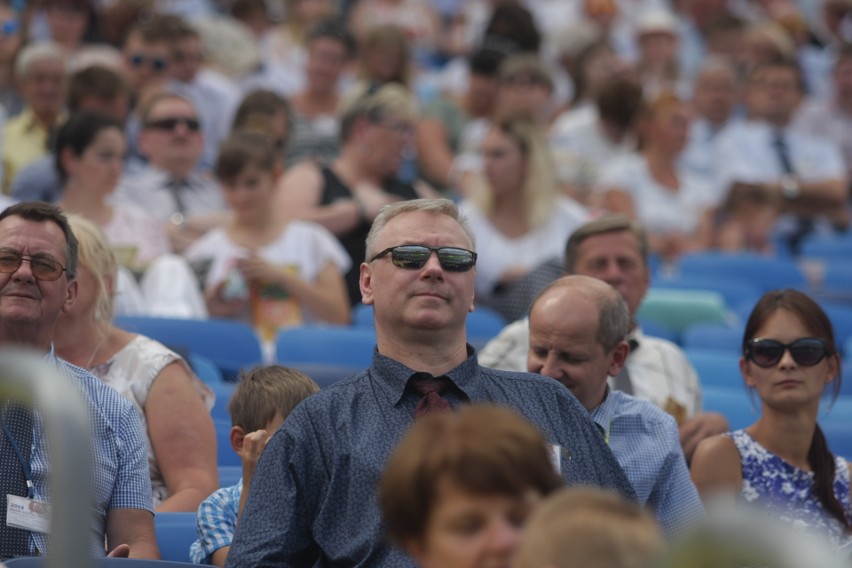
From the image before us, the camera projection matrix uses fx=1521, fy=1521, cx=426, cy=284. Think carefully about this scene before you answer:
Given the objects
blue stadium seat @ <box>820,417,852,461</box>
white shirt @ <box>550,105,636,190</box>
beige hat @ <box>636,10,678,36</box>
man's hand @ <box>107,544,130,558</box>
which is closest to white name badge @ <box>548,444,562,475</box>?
man's hand @ <box>107,544,130,558</box>

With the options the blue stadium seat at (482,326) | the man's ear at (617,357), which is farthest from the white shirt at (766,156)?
the man's ear at (617,357)

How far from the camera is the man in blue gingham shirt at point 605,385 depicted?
12.5 feet

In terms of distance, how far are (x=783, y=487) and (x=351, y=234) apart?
140 inches

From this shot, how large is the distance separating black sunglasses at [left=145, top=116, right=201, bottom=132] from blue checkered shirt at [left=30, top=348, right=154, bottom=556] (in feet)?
11.8

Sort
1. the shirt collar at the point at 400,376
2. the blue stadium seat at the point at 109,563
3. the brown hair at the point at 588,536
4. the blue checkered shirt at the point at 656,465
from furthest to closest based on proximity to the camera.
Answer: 1. the blue checkered shirt at the point at 656,465
2. the shirt collar at the point at 400,376
3. the blue stadium seat at the point at 109,563
4. the brown hair at the point at 588,536

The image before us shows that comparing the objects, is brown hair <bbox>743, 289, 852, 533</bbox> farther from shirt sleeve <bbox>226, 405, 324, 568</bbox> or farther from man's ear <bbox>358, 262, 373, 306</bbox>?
shirt sleeve <bbox>226, 405, 324, 568</bbox>

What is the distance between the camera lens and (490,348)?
4.62m

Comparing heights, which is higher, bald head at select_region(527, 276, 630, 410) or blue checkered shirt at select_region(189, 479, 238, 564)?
bald head at select_region(527, 276, 630, 410)

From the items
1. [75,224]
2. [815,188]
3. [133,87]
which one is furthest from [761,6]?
[75,224]

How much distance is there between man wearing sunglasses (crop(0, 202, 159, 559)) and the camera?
11.3 ft

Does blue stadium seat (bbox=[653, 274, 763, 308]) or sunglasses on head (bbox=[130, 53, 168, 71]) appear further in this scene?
sunglasses on head (bbox=[130, 53, 168, 71])

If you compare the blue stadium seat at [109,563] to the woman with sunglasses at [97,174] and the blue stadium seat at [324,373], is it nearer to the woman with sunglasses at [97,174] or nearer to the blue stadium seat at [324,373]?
the blue stadium seat at [324,373]

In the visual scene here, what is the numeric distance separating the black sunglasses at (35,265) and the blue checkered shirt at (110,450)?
20 centimetres

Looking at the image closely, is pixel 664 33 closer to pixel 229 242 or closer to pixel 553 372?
pixel 229 242
